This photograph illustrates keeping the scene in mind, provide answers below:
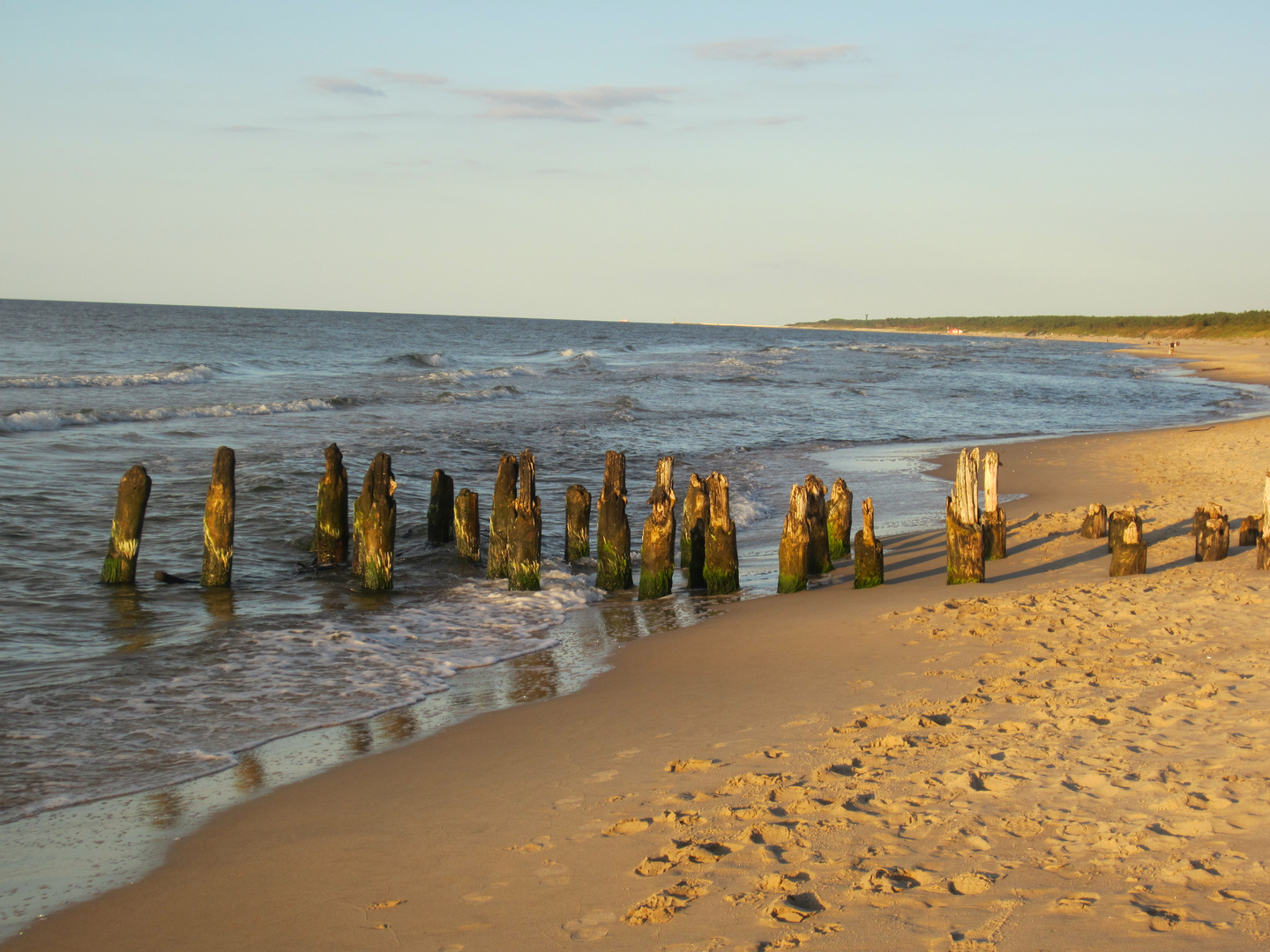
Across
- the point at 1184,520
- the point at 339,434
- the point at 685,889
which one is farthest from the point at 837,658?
the point at 339,434

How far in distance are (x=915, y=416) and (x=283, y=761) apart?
28.6 metres

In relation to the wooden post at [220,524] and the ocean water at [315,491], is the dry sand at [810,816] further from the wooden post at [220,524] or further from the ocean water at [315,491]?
the wooden post at [220,524]

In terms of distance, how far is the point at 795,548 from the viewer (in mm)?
9555

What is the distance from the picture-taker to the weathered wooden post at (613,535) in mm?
10180

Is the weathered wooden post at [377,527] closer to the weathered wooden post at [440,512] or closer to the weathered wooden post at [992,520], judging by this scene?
the weathered wooden post at [440,512]

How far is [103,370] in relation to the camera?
1622 inches

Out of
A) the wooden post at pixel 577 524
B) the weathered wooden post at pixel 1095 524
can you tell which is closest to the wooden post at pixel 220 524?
the wooden post at pixel 577 524

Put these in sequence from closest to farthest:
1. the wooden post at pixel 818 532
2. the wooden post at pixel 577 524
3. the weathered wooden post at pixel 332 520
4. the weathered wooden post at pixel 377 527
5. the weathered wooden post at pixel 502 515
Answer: the weathered wooden post at pixel 377 527 < the weathered wooden post at pixel 502 515 < the wooden post at pixel 818 532 < the weathered wooden post at pixel 332 520 < the wooden post at pixel 577 524

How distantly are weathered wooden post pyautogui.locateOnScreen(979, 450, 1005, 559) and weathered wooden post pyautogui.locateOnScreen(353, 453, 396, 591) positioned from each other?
636 centimetres

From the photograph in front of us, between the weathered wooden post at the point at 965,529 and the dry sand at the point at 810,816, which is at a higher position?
the weathered wooden post at the point at 965,529

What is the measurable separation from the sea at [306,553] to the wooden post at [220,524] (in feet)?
0.89

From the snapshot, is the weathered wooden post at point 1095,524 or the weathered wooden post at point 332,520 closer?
the weathered wooden post at point 1095,524

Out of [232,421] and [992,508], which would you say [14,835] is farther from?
[232,421]

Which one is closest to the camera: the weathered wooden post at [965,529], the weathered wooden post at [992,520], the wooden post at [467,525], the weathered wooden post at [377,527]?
the weathered wooden post at [965,529]
